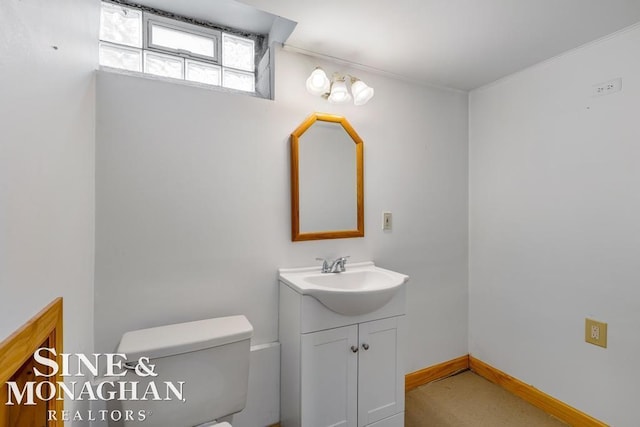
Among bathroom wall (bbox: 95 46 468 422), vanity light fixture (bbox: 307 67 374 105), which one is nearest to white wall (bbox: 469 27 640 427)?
bathroom wall (bbox: 95 46 468 422)

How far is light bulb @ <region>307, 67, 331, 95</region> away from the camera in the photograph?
60.9 inches

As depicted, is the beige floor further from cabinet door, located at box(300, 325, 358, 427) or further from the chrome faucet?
the chrome faucet

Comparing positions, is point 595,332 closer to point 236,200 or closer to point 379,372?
point 379,372

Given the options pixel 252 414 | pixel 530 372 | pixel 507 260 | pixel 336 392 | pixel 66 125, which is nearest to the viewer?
pixel 66 125

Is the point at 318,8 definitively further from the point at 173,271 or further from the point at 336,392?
the point at 336,392

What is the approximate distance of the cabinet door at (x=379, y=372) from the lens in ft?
4.78

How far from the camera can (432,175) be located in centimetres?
207

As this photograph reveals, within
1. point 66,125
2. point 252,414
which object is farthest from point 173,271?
point 252,414

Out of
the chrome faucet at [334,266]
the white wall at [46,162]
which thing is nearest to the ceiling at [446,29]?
the white wall at [46,162]

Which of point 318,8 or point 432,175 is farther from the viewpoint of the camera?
point 432,175

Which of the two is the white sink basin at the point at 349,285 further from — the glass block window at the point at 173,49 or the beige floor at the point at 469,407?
the glass block window at the point at 173,49

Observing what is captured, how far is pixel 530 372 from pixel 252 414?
1.71 metres

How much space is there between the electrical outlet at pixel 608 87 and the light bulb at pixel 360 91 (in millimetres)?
1170

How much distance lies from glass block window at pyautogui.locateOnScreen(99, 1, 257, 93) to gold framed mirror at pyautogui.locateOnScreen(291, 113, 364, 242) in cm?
47
